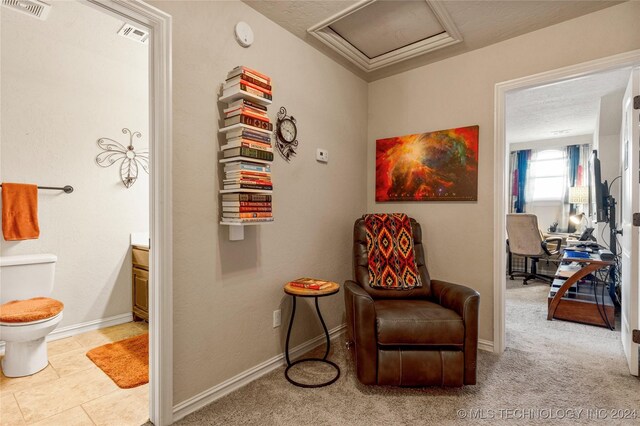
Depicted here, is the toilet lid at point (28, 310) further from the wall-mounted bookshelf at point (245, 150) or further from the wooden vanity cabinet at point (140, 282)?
the wall-mounted bookshelf at point (245, 150)

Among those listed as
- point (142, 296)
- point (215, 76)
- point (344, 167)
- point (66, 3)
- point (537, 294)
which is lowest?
point (537, 294)

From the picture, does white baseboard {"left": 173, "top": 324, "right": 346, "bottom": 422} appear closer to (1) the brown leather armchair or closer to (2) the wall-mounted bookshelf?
(1) the brown leather armchair

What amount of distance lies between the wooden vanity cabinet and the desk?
3977 mm

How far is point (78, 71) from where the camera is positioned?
279cm

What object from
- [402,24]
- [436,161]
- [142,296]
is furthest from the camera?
[142,296]

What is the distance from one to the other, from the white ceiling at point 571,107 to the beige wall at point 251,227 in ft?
7.19

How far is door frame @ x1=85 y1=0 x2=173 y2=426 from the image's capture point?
1611 mm

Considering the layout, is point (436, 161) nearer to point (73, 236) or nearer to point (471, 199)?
point (471, 199)

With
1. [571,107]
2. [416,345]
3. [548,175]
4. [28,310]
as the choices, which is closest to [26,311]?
[28,310]

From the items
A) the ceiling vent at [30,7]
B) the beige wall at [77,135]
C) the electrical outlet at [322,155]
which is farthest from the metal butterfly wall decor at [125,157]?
the electrical outlet at [322,155]

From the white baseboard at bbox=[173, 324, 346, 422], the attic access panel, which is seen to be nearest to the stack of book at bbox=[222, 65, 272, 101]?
the attic access panel

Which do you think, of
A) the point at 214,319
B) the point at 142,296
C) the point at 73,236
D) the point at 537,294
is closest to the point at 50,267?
the point at 73,236

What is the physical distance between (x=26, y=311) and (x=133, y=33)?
2210 mm

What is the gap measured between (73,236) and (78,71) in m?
1.45
